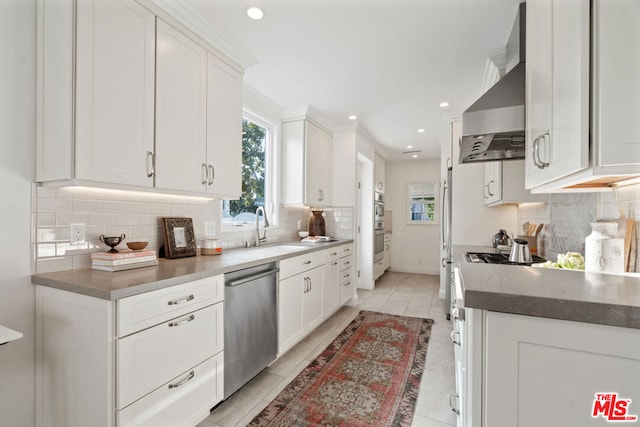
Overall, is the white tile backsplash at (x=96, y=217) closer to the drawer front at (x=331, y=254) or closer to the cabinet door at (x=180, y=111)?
the cabinet door at (x=180, y=111)

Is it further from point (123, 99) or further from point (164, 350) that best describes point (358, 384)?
point (123, 99)

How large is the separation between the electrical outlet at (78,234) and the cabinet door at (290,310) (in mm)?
1294

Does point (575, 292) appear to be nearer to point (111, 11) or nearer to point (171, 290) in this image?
point (171, 290)

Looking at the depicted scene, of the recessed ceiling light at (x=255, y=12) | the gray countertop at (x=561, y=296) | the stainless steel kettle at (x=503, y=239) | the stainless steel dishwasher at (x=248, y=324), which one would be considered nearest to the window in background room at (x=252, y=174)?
the stainless steel dishwasher at (x=248, y=324)

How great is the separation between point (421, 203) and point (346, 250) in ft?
11.0

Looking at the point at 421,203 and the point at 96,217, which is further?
the point at 421,203

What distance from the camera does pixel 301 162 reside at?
354cm

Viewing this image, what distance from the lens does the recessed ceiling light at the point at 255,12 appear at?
181 cm

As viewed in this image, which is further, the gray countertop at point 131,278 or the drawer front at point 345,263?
the drawer front at point 345,263

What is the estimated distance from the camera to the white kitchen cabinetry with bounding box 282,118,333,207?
3.54 meters

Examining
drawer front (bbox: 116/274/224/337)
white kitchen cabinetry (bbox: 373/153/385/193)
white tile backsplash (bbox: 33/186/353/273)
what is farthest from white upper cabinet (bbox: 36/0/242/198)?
white kitchen cabinetry (bbox: 373/153/385/193)

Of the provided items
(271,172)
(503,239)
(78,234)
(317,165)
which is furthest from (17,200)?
(503,239)

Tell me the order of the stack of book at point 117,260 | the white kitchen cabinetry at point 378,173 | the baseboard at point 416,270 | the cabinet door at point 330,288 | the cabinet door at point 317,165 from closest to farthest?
the stack of book at point 117,260
the cabinet door at point 330,288
the cabinet door at point 317,165
the white kitchen cabinetry at point 378,173
the baseboard at point 416,270

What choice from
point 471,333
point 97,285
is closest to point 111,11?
point 97,285
